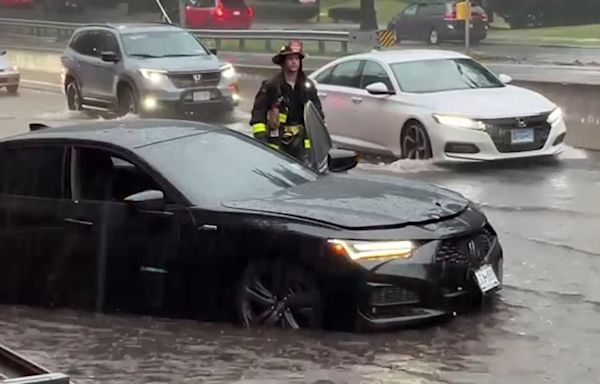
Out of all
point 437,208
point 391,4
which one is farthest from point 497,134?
point 391,4

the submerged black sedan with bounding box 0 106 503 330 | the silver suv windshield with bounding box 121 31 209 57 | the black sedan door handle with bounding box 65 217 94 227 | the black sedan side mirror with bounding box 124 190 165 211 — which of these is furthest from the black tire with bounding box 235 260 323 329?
the silver suv windshield with bounding box 121 31 209 57

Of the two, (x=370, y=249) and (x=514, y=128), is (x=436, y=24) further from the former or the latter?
(x=370, y=249)

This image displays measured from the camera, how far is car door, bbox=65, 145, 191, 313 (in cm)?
797

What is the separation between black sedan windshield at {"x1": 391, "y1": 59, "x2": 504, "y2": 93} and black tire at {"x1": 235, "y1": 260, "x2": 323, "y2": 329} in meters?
8.57

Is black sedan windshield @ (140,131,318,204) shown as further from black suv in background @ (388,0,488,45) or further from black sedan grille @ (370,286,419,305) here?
black suv in background @ (388,0,488,45)

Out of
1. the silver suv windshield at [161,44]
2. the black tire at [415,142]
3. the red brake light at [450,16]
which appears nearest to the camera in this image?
the black tire at [415,142]

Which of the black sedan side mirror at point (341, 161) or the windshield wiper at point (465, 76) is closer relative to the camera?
the black sedan side mirror at point (341, 161)

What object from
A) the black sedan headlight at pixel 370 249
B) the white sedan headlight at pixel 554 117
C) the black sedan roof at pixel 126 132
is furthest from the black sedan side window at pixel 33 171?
the white sedan headlight at pixel 554 117

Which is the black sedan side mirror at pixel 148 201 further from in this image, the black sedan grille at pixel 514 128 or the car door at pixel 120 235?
the black sedan grille at pixel 514 128

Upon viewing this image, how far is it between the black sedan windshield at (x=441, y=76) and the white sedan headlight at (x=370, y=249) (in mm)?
8668

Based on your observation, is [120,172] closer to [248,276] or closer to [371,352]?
[248,276]

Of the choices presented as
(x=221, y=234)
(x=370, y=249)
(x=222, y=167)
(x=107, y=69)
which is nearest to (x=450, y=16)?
(x=107, y=69)

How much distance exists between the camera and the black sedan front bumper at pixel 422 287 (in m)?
7.32

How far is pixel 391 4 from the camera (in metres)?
73.9
